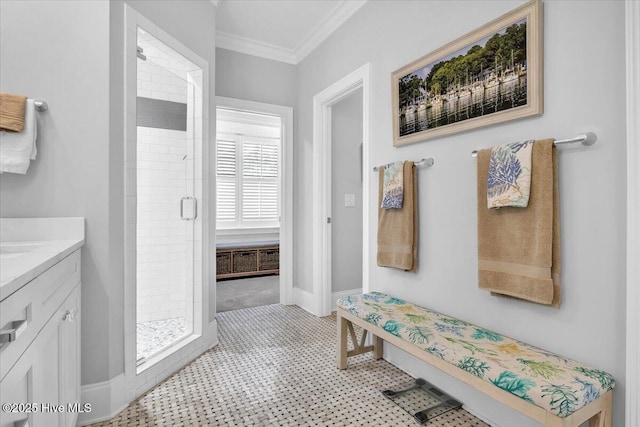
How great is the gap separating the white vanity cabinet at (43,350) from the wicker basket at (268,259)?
3.74m

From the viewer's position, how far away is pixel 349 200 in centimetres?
362

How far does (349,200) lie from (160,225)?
1875mm

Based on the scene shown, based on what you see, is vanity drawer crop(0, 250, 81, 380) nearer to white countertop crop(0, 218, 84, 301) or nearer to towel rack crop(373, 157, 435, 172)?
white countertop crop(0, 218, 84, 301)

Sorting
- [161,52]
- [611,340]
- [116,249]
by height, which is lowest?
[611,340]

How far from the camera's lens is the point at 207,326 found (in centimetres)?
262

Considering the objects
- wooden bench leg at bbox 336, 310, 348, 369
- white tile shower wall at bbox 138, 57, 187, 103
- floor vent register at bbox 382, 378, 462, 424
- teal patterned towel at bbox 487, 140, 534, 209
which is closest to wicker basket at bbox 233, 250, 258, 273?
white tile shower wall at bbox 138, 57, 187, 103

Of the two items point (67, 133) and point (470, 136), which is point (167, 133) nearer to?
point (67, 133)

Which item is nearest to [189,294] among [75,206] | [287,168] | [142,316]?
[142,316]

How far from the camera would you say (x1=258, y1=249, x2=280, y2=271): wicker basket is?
5359 mm

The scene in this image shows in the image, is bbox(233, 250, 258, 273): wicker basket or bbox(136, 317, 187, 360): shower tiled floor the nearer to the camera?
bbox(136, 317, 187, 360): shower tiled floor

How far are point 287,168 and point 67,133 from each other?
7.29 ft

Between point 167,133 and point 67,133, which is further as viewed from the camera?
point 167,133

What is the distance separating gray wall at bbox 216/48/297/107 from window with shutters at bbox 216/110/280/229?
2128 mm

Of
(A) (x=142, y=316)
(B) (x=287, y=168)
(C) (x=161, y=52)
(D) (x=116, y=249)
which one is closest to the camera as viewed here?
(D) (x=116, y=249)
